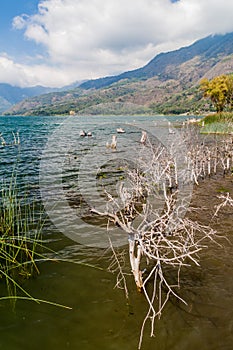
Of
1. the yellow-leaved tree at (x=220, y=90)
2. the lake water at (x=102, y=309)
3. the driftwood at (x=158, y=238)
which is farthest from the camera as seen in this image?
the yellow-leaved tree at (x=220, y=90)

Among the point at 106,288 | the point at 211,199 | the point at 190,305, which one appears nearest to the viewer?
the point at 190,305

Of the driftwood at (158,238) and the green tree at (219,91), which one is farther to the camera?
the green tree at (219,91)

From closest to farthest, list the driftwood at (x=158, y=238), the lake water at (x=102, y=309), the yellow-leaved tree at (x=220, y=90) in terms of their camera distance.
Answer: the lake water at (x=102, y=309) → the driftwood at (x=158, y=238) → the yellow-leaved tree at (x=220, y=90)

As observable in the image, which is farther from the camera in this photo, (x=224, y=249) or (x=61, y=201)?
(x=61, y=201)

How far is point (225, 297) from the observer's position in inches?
246

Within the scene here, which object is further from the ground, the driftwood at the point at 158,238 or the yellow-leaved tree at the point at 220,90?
the yellow-leaved tree at the point at 220,90

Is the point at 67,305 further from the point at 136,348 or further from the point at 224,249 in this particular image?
the point at 224,249

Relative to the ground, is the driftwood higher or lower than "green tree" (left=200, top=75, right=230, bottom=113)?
lower

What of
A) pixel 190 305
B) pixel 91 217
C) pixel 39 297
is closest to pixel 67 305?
pixel 39 297

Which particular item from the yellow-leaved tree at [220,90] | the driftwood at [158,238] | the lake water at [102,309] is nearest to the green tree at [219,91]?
the yellow-leaved tree at [220,90]

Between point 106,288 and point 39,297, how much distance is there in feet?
5.40

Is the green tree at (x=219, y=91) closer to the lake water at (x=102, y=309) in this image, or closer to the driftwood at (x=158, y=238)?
the driftwood at (x=158, y=238)

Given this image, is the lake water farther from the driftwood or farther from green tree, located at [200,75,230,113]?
green tree, located at [200,75,230,113]

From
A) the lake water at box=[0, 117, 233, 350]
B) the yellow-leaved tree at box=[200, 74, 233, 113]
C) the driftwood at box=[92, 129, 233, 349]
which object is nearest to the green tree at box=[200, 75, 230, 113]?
the yellow-leaved tree at box=[200, 74, 233, 113]
